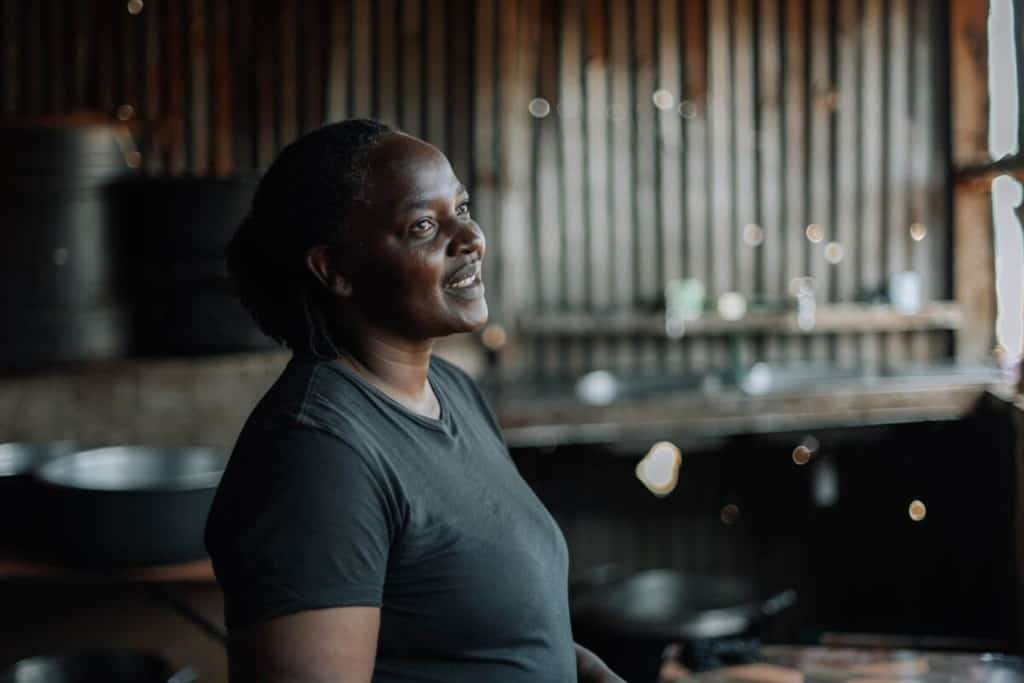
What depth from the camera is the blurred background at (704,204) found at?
4.65 metres

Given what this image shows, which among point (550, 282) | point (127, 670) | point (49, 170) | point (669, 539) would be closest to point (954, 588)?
point (669, 539)

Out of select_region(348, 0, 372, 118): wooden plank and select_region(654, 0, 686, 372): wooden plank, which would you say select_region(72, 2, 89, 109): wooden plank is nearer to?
select_region(348, 0, 372, 118): wooden plank

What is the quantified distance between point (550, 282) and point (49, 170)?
2.13 m

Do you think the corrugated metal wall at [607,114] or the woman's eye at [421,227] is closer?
the woman's eye at [421,227]

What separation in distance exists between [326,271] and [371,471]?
0.31m

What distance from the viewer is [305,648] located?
118 cm

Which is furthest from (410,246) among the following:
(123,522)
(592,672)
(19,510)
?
(19,510)

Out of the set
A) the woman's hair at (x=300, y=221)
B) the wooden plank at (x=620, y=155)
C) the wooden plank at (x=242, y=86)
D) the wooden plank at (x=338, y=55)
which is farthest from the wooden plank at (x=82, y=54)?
the woman's hair at (x=300, y=221)

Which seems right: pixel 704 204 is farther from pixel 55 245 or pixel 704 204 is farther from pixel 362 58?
pixel 55 245

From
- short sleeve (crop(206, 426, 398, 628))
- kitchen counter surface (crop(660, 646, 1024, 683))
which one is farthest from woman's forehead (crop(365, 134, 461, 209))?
kitchen counter surface (crop(660, 646, 1024, 683))

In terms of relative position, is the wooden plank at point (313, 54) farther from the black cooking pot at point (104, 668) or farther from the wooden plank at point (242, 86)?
the black cooking pot at point (104, 668)

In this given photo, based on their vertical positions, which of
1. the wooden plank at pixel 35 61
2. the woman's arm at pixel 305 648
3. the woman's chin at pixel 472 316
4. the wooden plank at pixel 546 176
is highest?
the wooden plank at pixel 35 61

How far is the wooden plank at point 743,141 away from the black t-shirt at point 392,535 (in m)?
3.54

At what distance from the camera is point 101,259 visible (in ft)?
11.6
